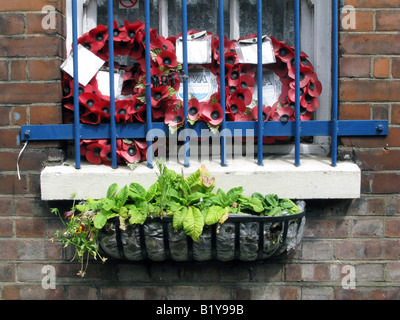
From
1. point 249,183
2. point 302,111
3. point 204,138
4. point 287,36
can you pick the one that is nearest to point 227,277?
point 249,183

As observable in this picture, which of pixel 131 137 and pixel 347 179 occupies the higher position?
pixel 131 137

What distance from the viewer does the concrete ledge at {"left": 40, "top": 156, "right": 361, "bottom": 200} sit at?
1.98m

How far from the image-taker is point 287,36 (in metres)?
2.32

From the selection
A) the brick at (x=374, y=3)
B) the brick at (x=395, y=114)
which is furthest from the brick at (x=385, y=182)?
the brick at (x=374, y=3)

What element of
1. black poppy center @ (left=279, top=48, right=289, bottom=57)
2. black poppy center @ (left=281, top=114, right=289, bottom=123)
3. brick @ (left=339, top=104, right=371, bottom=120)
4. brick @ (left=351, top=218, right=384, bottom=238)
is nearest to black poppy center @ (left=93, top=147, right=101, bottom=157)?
black poppy center @ (left=281, top=114, right=289, bottom=123)

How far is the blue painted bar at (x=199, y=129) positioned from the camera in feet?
6.67

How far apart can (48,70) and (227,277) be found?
3.95 ft

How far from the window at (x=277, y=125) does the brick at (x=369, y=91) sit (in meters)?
0.11

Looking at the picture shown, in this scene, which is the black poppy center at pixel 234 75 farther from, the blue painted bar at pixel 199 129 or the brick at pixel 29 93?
the brick at pixel 29 93

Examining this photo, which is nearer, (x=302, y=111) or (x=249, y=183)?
(x=249, y=183)

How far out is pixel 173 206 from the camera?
1.79 m

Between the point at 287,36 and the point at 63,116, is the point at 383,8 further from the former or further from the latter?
the point at 63,116

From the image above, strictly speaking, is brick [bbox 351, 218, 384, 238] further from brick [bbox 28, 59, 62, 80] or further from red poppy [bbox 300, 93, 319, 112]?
brick [bbox 28, 59, 62, 80]

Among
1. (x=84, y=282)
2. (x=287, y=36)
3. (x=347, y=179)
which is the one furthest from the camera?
(x=287, y=36)
